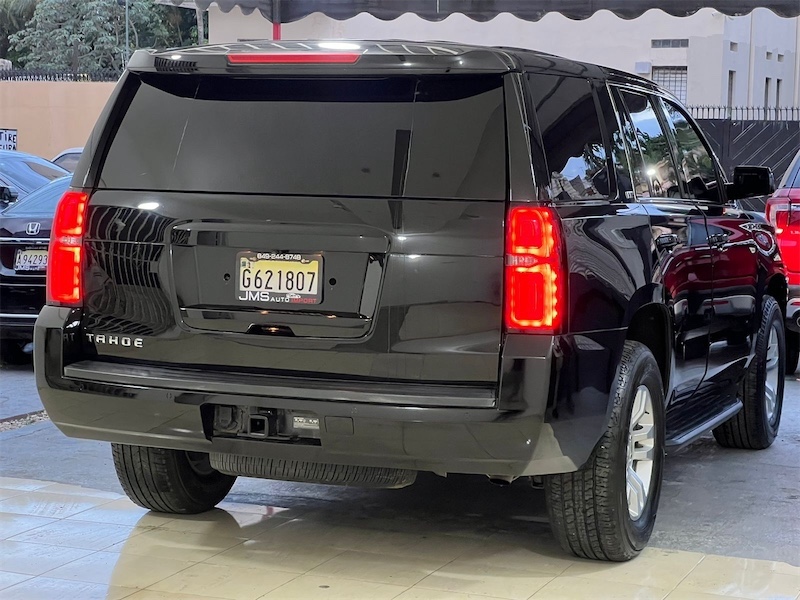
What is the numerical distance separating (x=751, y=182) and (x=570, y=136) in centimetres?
224

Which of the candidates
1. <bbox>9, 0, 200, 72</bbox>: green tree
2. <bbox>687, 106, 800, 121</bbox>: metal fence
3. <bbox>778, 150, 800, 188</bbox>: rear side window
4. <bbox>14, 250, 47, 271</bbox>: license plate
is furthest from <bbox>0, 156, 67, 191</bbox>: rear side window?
<bbox>9, 0, 200, 72</bbox>: green tree

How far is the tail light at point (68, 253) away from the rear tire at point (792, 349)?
594cm

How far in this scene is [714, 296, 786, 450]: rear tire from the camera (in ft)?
22.5

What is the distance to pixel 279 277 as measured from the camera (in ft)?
14.4

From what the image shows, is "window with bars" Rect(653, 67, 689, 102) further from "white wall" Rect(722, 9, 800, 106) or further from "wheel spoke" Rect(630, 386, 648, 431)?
"wheel spoke" Rect(630, 386, 648, 431)

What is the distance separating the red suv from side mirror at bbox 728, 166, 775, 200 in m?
2.21

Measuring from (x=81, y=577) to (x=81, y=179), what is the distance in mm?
1488

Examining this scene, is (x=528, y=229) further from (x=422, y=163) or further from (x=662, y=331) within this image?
(x=662, y=331)

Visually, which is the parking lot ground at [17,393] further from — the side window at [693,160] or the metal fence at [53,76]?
the metal fence at [53,76]

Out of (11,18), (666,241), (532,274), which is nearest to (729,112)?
(666,241)

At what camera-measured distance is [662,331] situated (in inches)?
208

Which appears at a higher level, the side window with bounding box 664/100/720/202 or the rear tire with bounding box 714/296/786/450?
the side window with bounding box 664/100/720/202

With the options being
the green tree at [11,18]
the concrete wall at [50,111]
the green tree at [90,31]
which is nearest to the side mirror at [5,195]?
the concrete wall at [50,111]

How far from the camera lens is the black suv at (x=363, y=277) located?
4.20 metres
